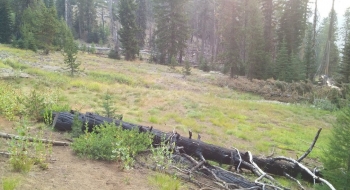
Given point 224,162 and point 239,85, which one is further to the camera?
point 239,85

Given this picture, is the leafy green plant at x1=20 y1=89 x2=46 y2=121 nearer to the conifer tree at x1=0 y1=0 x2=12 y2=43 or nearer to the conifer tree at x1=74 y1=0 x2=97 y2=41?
the conifer tree at x1=0 y1=0 x2=12 y2=43

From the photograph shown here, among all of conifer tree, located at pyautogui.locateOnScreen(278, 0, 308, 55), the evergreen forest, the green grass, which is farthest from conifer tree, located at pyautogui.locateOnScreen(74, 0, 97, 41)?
the green grass

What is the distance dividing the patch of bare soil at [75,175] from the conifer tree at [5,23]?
38.2 metres

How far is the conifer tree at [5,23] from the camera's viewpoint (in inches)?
1490

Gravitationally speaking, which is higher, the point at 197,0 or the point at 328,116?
the point at 197,0

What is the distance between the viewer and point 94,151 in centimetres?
545

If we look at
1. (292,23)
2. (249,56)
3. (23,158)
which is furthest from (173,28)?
(23,158)

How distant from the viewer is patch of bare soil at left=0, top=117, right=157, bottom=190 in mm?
4059

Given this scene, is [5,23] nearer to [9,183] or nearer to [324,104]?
[324,104]

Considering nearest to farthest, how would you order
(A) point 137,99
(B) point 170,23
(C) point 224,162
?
1. (C) point 224,162
2. (A) point 137,99
3. (B) point 170,23

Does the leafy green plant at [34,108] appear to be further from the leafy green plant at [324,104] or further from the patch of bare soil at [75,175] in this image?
the leafy green plant at [324,104]

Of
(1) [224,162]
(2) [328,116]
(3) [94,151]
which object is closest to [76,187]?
(3) [94,151]

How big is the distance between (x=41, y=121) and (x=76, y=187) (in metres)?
3.83

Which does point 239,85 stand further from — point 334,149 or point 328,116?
point 334,149
